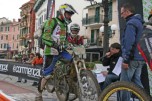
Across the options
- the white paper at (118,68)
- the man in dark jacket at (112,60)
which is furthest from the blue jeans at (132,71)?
the man in dark jacket at (112,60)

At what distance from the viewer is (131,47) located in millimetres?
5836

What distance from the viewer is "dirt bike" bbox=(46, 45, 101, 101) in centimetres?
636

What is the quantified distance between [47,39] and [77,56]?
0.77 metres

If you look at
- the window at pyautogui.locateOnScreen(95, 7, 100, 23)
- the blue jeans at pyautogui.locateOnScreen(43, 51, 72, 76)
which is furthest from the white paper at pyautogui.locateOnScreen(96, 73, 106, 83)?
the window at pyautogui.locateOnScreen(95, 7, 100, 23)

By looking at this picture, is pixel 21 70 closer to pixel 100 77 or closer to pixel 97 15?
pixel 100 77

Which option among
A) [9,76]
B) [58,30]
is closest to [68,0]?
[9,76]

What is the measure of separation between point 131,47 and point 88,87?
108 cm

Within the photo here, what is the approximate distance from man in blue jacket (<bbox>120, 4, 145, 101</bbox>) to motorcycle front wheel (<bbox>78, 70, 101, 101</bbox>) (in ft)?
1.53

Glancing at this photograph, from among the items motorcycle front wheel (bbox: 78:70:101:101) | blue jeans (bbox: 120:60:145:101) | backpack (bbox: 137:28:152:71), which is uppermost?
backpack (bbox: 137:28:152:71)

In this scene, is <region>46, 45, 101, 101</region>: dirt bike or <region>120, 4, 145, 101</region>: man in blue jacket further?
<region>46, 45, 101, 101</region>: dirt bike

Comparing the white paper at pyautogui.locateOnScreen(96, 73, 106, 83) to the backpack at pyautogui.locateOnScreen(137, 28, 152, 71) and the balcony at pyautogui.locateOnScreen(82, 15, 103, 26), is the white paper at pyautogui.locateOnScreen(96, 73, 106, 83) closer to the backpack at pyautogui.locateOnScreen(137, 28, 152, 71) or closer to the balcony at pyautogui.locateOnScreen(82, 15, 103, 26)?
the backpack at pyautogui.locateOnScreen(137, 28, 152, 71)

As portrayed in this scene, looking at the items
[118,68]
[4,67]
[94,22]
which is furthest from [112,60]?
[94,22]

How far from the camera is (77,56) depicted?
682cm

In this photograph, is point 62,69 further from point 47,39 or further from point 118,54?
point 118,54
